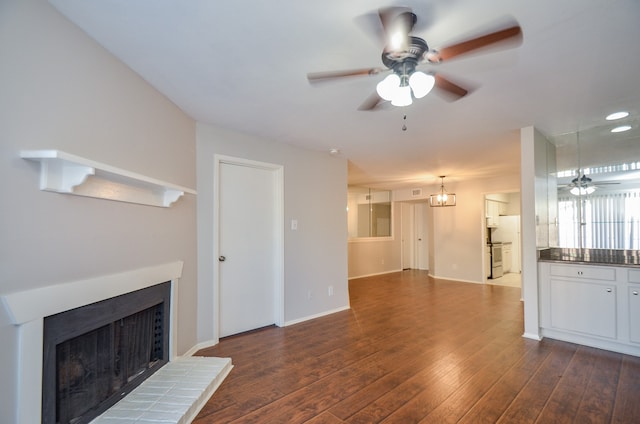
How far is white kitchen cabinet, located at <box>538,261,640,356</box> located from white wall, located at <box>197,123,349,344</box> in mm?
2569

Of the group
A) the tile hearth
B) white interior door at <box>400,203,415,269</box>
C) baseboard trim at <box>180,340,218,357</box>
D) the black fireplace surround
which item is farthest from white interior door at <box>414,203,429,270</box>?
the black fireplace surround

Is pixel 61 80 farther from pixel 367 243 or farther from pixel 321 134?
pixel 367 243

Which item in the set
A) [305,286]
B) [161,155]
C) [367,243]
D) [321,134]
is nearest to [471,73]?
[321,134]

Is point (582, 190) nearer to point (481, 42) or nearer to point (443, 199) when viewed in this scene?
point (443, 199)

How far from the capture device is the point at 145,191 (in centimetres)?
220

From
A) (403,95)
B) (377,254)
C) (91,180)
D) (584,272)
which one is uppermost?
(403,95)

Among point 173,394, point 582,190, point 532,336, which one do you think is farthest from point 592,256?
point 173,394

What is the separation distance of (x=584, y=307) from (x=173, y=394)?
403cm

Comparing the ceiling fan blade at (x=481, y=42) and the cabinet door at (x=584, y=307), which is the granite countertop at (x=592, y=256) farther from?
the ceiling fan blade at (x=481, y=42)

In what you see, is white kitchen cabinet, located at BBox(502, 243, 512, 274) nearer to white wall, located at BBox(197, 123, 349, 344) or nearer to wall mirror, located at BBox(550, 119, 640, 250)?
wall mirror, located at BBox(550, 119, 640, 250)

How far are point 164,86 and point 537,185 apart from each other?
397cm

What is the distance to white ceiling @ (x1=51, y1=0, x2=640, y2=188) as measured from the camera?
1517 millimetres

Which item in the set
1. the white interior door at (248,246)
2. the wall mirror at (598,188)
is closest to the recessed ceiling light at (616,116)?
the wall mirror at (598,188)

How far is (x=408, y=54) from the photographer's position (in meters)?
1.53
